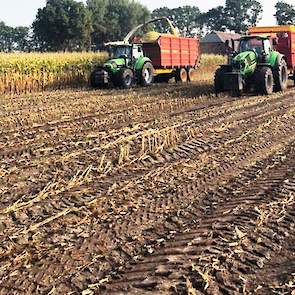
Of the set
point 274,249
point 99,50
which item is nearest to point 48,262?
point 274,249

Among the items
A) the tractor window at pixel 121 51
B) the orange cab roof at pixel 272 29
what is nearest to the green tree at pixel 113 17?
the tractor window at pixel 121 51

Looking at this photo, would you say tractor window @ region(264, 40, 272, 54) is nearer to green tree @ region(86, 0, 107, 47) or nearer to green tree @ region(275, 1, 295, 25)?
green tree @ region(86, 0, 107, 47)

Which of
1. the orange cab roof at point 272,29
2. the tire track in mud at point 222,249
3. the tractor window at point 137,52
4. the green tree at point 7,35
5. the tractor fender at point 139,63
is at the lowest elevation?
the tire track in mud at point 222,249

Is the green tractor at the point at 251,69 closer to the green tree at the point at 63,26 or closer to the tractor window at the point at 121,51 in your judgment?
the tractor window at the point at 121,51

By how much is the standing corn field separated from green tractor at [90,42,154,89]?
2.71m

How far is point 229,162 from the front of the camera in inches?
276

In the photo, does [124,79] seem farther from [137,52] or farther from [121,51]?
[137,52]

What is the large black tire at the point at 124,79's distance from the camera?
19141mm

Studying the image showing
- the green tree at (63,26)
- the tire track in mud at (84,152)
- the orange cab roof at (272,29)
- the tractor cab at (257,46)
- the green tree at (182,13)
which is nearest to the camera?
the tire track in mud at (84,152)

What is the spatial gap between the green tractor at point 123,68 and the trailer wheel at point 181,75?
3.49 m

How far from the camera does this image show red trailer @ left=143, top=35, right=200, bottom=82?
22.0 metres

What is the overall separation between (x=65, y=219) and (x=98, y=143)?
3487mm

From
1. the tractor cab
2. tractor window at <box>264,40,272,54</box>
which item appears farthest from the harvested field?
tractor window at <box>264,40,272,54</box>

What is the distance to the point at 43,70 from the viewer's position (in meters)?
21.5
